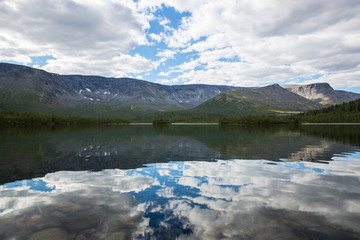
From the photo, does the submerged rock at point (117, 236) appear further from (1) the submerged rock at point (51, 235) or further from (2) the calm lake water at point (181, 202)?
(1) the submerged rock at point (51, 235)

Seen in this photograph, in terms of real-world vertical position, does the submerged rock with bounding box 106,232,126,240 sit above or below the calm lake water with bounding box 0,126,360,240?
above

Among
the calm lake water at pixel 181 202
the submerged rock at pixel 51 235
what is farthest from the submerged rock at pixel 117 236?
the submerged rock at pixel 51 235

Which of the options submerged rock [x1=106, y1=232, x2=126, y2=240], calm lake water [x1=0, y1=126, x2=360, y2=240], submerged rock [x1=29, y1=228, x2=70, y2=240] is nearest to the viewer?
submerged rock [x1=106, y1=232, x2=126, y2=240]

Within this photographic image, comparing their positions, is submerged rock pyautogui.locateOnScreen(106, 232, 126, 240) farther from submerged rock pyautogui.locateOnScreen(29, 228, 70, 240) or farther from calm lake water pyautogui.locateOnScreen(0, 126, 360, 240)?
submerged rock pyautogui.locateOnScreen(29, 228, 70, 240)

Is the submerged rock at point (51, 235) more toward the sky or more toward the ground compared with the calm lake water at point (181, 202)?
more toward the sky

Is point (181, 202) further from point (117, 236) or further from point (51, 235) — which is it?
point (51, 235)

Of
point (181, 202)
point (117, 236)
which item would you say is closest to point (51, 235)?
point (117, 236)

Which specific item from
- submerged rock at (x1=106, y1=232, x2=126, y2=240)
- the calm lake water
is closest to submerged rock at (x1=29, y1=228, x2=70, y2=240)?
the calm lake water

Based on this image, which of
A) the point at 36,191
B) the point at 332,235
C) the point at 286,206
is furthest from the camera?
the point at 36,191

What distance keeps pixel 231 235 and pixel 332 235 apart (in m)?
5.00

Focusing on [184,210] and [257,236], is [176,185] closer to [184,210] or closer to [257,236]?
[184,210]

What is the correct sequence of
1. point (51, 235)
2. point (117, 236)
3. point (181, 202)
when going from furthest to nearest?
point (181, 202), point (51, 235), point (117, 236)

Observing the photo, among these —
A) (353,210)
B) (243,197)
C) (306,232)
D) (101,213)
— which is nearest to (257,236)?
(306,232)

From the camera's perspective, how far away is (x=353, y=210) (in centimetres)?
1448
